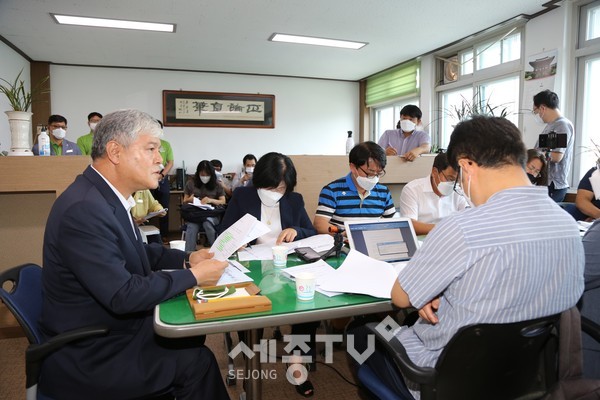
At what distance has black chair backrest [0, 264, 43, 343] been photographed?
3.94 ft

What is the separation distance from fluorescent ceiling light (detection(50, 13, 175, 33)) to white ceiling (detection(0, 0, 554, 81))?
0.13 meters

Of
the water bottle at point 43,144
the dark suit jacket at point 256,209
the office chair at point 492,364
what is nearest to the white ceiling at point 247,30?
the water bottle at point 43,144

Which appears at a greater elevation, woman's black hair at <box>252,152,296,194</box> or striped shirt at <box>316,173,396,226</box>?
woman's black hair at <box>252,152,296,194</box>

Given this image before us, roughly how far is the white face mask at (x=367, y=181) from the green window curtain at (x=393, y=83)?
468 centimetres

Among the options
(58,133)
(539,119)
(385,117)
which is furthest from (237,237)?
(385,117)

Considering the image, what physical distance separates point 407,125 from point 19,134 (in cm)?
335

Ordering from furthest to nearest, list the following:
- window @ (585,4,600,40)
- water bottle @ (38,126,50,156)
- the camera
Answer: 1. window @ (585,4,600,40)
2. the camera
3. water bottle @ (38,126,50,156)

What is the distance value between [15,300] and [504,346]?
1.41 m

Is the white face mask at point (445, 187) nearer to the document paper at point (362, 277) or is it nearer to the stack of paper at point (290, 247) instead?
the stack of paper at point (290, 247)

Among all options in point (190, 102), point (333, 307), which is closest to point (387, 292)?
point (333, 307)

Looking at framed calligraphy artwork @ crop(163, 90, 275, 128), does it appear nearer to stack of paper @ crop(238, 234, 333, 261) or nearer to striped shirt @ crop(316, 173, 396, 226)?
striped shirt @ crop(316, 173, 396, 226)

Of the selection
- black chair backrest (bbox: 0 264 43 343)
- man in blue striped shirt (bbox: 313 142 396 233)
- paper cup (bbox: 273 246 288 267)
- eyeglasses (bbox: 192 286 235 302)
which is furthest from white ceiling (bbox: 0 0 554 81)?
eyeglasses (bbox: 192 286 235 302)

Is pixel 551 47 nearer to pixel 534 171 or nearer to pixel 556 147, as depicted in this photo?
pixel 556 147

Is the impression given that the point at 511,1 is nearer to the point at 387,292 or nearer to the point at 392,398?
the point at 387,292
